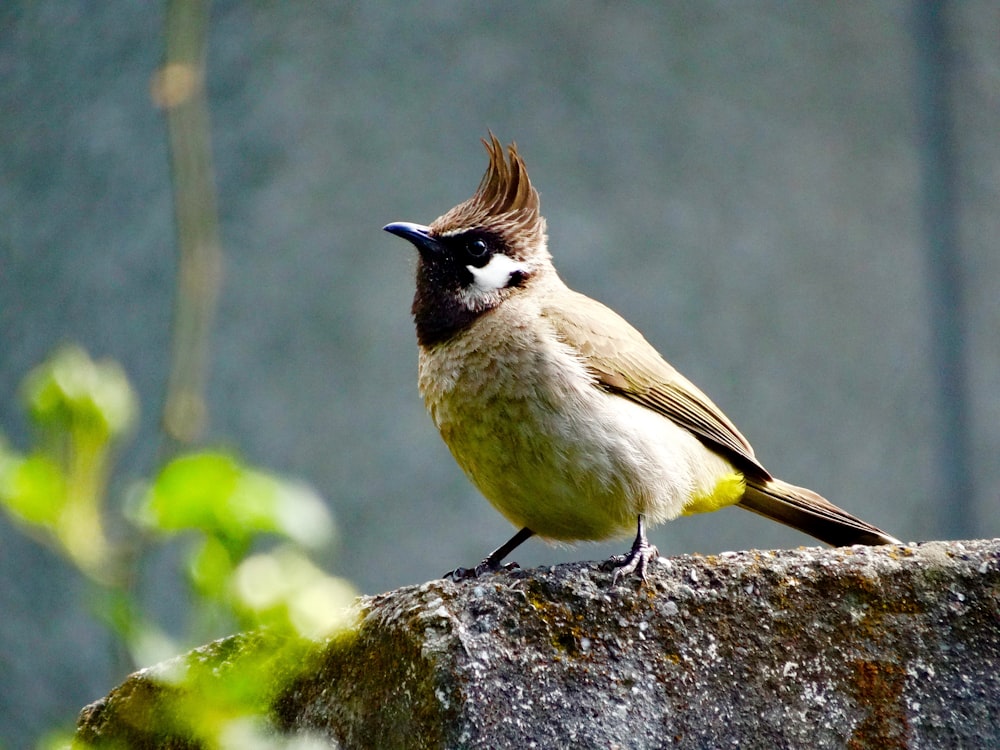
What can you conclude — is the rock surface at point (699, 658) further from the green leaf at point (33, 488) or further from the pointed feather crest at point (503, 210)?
the pointed feather crest at point (503, 210)

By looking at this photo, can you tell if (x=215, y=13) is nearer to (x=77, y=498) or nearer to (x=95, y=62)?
(x=95, y=62)

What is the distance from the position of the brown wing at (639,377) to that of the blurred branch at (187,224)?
176 centimetres

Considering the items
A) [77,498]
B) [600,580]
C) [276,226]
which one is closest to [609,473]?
[600,580]

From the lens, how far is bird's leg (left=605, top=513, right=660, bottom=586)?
2.01m

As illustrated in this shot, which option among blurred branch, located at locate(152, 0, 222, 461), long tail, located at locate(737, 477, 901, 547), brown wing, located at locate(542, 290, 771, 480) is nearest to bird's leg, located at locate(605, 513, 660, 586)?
brown wing, located at locate(542, 290, 771, 480)

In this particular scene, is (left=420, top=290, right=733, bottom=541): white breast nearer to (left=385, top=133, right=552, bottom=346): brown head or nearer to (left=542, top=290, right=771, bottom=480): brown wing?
(left=542, top=290, right=771, bottom=480): brown wing

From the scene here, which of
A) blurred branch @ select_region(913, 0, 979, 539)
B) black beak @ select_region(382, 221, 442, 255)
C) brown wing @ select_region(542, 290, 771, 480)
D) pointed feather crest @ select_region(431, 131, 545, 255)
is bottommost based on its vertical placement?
brown wing @ select_region(542, 290, 771, 480)

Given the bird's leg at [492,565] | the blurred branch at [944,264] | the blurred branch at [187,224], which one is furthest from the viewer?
the blurred branch at [944,264]

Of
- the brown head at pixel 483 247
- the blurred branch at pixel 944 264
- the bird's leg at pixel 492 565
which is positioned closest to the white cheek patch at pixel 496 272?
the brown head at pixel 483 247

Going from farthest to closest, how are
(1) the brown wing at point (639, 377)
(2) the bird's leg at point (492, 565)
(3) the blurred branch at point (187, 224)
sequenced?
(1) the brown wing at point (639, 377), (2) the bird's leg at point (492, 565), (3) the blurred branch at point (187, 224)

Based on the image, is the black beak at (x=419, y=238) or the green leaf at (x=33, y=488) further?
the black beak at (x=419, y=238)

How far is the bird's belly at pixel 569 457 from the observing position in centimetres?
279

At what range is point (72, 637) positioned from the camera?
5.63 metres

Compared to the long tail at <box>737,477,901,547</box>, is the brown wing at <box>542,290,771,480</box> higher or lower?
higher
